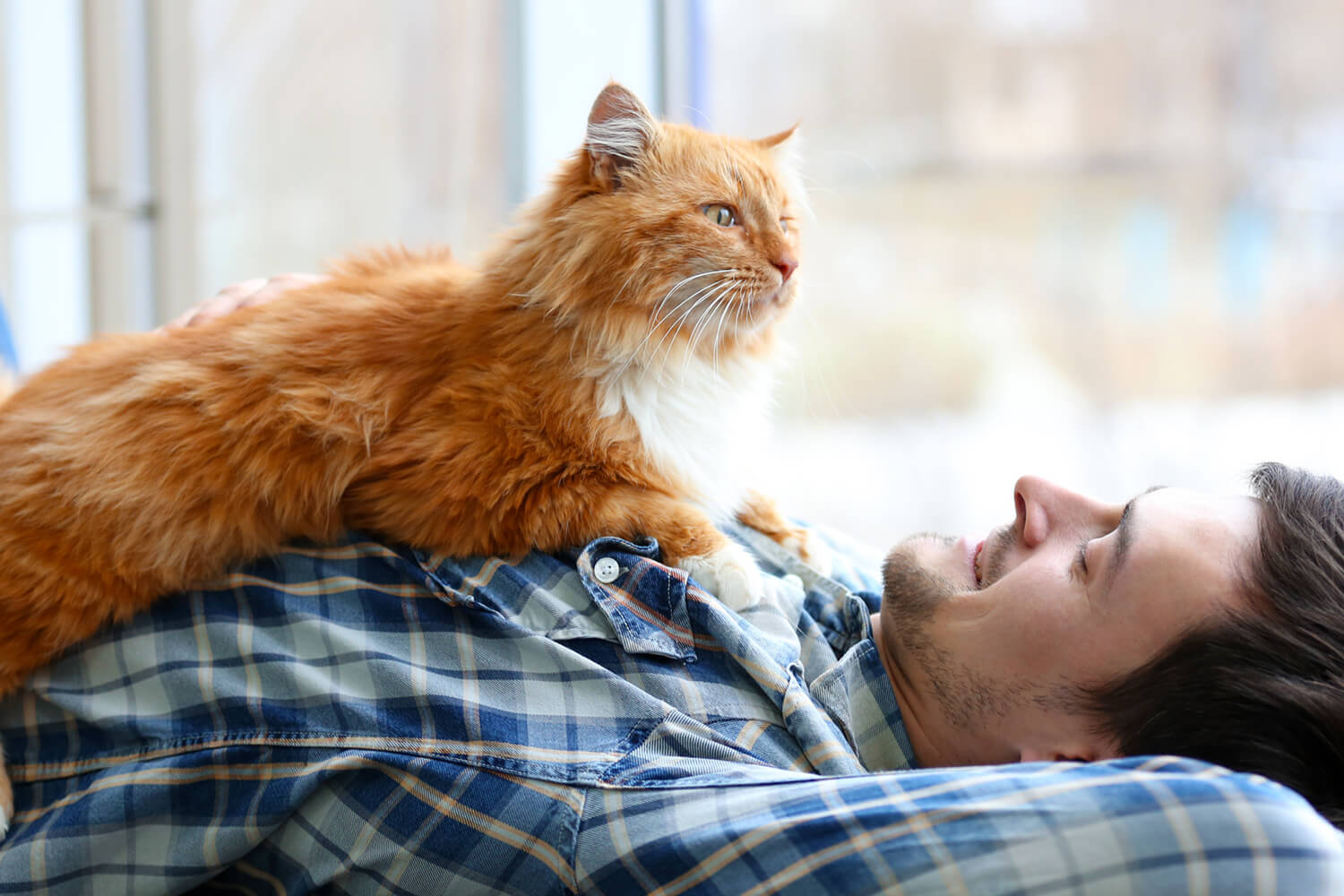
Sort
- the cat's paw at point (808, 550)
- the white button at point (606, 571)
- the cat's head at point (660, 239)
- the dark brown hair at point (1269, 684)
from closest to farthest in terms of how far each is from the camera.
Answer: the dark brown hair at point (1269, 684), the white button at point (606, 571), the cat's head at point (660, 239), the cat's paw at point (808, 550)

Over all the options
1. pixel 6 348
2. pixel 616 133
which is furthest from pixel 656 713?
pixel 6 348

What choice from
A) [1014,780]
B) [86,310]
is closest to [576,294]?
[1014,780]

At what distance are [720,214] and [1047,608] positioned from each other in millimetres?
689

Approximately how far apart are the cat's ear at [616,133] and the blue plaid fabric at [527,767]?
21.3 inches

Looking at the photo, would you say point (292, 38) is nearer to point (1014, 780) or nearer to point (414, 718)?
point (414, 718)

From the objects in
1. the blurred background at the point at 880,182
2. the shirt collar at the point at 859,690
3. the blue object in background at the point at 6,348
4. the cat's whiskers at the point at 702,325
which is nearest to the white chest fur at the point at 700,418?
the cat's whiskers at the point at 702,325

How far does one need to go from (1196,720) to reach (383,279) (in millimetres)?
1170

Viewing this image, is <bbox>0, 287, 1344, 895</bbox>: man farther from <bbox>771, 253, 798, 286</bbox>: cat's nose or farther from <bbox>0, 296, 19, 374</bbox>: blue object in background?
<bbox>0, 296, 19, 374</bbox>: blue object in background

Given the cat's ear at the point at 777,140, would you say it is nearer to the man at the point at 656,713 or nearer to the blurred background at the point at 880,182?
the blurred background at the point at 880,182

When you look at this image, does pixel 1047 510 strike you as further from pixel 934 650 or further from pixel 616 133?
pixel 616 133

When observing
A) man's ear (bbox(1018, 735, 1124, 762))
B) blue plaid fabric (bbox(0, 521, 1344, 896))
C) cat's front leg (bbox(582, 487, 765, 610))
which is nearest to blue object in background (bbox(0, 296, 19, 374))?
blue plaid fabric (bbox(0, 521, 1344, 896))

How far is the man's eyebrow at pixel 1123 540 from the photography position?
3.62 ft

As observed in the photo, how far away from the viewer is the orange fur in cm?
119

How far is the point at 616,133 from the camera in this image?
4.56ft
